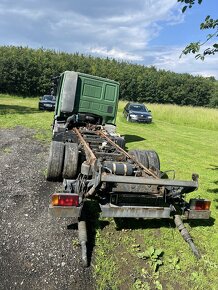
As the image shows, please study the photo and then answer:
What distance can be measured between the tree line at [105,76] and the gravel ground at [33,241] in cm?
4505

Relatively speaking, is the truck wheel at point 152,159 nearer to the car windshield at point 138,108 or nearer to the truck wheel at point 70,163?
the truck wheel at point 70,163

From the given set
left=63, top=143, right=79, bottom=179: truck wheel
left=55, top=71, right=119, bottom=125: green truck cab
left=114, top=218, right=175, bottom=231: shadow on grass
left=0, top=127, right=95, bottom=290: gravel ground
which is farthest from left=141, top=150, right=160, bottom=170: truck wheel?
left=55, top=71, right=119, bottom=125: green truck cab

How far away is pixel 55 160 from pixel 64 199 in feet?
7.53

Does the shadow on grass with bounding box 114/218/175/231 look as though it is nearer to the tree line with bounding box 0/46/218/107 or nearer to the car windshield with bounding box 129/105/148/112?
the car windshield with bounding box 129/105/148/112

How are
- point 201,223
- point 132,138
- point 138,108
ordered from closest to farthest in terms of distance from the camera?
1. point 201,223
2. point 132,138
3. point 138,108

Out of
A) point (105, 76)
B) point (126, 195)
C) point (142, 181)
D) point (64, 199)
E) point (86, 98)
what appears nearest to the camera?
point (64, 199)

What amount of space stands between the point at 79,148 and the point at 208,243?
3701 mm

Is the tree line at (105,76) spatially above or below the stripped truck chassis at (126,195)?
above

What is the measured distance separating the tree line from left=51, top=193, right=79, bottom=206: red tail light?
47.4 m

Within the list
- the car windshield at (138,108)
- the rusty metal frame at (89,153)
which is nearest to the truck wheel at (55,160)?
the rusty metal frame at (89,153)

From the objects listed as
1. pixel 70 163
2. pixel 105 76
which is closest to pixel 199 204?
pixel 70 163

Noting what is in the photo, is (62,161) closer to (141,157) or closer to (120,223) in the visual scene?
(141,157)

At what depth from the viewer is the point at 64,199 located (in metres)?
4.77

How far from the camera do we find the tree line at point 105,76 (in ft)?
165
